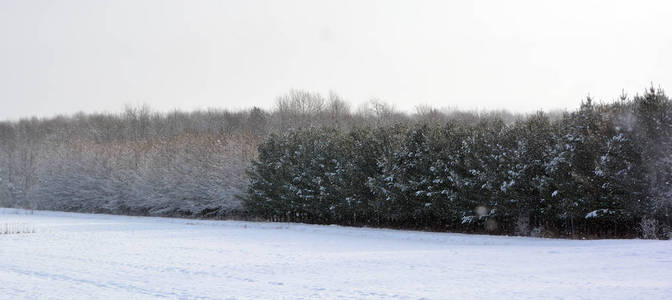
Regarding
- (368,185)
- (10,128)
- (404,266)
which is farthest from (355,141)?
(10,128)

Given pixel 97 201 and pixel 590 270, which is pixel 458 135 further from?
pixel 97 201

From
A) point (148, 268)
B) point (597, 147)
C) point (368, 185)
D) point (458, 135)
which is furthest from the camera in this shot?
point (368, 185)

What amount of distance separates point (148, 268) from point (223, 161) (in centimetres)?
2274

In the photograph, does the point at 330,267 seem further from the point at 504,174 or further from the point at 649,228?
the point at 649,228

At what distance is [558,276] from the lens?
1319cm

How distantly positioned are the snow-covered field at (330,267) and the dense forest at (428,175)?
5.16 ft

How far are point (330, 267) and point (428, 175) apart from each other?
424 inches

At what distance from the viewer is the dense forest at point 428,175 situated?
20.5m

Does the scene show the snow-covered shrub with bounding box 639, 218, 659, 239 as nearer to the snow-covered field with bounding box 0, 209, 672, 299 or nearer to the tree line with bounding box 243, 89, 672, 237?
the tree line with bounding box 243, 89, 672, 237

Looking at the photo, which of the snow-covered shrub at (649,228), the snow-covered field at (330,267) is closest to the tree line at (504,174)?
the snow-covered shrub at (649,228)

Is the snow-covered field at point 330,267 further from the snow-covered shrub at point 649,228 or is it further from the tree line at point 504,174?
the tree line at point 504,174

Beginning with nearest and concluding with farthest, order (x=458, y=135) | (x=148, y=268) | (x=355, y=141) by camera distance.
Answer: (x=148, y=268) < (x=458, y=135) < (x=355, y=141)

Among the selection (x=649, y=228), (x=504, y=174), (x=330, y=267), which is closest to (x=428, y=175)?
(x=504, y=174)

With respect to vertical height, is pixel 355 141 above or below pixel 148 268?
above
